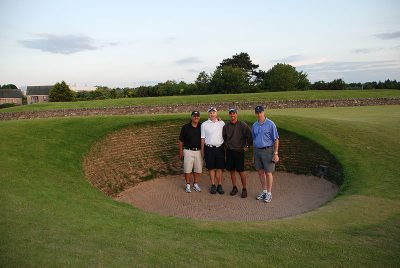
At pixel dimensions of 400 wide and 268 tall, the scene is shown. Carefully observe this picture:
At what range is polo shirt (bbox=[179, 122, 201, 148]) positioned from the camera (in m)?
11.1

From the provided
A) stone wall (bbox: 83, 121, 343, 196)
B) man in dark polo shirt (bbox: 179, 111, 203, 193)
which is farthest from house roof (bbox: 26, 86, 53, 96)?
man in dark polo shirt (bbox: 179, 111, 203, 193)

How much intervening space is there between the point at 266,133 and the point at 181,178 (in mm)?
4437

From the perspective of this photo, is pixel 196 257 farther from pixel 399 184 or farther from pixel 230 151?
pixel 399 184

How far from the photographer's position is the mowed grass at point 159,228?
5.12 metres

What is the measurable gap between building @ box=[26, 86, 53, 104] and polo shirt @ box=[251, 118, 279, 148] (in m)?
105

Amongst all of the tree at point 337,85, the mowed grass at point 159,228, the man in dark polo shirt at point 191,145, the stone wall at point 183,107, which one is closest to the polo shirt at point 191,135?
the man in dark polo shirt at point 191,145

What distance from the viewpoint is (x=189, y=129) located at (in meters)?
11.1

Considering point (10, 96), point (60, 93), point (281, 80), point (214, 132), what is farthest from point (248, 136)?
point (10, 96)

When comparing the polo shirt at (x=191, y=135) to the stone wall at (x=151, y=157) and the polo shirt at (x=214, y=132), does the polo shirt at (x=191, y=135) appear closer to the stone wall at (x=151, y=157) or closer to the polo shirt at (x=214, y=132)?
the polo shirt at (x=214, y=132)

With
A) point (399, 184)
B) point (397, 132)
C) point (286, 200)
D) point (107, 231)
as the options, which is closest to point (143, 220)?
point (107, 231)

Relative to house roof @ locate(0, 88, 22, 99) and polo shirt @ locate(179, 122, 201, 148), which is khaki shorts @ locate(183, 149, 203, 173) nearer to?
polo shirt @ locate(179, 122, 201, 148)

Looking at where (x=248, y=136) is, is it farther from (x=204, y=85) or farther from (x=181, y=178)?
(x=204, y=85)

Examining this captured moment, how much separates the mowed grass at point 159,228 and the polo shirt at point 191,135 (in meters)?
3.08

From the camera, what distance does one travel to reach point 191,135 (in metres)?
11.1
